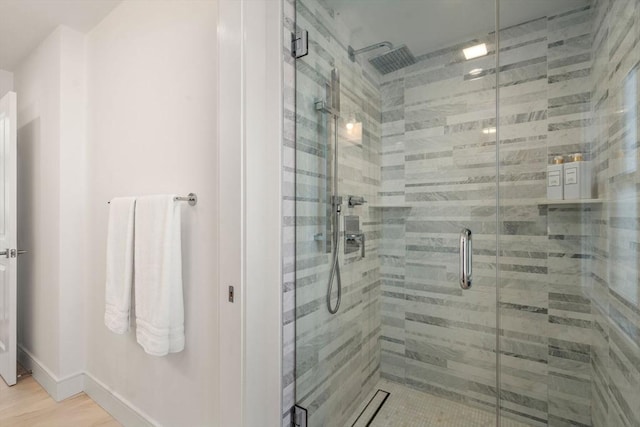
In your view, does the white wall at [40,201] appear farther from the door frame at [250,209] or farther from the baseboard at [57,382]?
the door frame at [250,209]

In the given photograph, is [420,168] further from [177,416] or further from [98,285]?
[98,285]

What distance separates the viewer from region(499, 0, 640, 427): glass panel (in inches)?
40.8

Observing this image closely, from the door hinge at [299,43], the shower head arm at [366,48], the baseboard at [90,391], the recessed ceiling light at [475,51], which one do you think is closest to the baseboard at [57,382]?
the baseboard at [90,391]

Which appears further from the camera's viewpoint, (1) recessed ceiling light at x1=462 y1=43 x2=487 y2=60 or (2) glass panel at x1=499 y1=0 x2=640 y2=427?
(1) recessed ceiling light at x1=462 y1=43 x2=487 y2=60

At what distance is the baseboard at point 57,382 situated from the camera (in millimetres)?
1971

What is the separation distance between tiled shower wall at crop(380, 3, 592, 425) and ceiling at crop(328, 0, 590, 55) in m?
0.04

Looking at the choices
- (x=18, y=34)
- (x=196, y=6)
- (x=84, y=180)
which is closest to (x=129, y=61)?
(x=196, y=6)

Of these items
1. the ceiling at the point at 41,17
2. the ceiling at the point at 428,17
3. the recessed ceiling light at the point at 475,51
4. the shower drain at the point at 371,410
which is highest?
the ceiling at the point at 41,17

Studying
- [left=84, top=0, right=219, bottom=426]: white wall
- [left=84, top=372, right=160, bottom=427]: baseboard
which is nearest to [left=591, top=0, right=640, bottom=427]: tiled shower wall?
[left=84, top=0, right=219, bottom=426]: white wall

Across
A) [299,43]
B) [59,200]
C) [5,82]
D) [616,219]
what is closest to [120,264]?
[59,200]

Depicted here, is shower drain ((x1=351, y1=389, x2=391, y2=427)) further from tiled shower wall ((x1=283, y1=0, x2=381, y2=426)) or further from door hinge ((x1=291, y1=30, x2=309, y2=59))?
door hinge ((x1=291, y1=30, x2=309, y2=59))

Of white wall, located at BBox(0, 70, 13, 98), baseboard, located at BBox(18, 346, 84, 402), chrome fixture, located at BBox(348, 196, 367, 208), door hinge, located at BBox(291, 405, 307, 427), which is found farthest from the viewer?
white wall, located at BBox(0, 70, 13, 98)

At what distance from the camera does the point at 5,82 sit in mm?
2646

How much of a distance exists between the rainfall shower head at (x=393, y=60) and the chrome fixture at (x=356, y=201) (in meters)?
0.56
